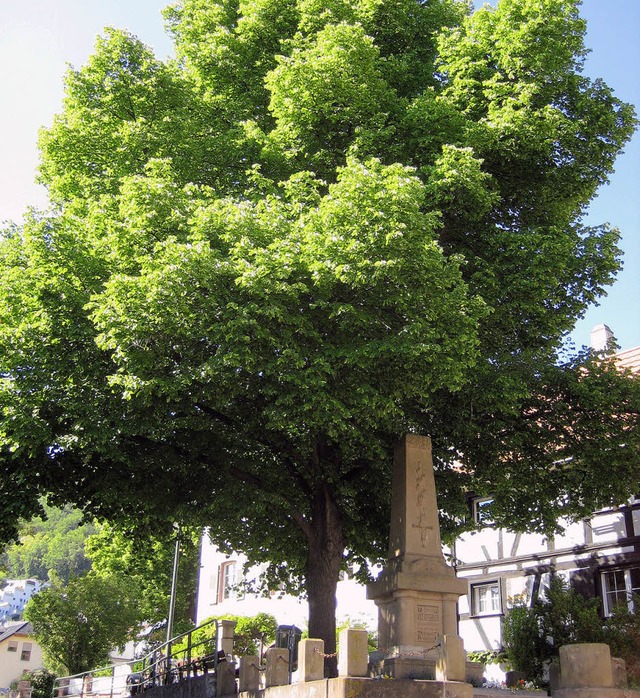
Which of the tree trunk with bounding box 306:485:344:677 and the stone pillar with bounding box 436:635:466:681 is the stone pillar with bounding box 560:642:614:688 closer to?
the stone pillar with bounding box 436:635:466:681

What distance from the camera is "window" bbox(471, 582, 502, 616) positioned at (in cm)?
2225

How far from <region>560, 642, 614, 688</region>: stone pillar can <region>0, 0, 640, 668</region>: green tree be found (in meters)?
4.45

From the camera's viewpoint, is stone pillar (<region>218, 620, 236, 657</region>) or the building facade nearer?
stone pillar (<region>218, 620, 236, 657</region>)

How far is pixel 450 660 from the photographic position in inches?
403

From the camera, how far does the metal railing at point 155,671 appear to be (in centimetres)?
1608

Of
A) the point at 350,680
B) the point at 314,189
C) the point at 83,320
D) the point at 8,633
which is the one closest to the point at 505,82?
the point at 314,189

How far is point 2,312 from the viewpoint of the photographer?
13.2 meters

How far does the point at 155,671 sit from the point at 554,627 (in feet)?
32.0

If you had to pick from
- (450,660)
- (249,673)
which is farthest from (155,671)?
(450,660)

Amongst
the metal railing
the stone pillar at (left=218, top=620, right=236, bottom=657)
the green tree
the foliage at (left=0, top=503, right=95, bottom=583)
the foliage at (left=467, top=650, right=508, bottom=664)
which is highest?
the foliage at (left=0, top=503, right=95, bottom=583)

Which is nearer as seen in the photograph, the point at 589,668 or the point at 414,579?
the point at 589,668

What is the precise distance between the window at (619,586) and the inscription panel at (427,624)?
802cm

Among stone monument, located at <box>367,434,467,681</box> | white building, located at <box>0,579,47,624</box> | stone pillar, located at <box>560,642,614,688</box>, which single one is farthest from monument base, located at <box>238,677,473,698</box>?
white building, located at <box>0,579,47,624</box>

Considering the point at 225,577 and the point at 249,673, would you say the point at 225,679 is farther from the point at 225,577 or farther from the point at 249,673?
the point at 225,577
